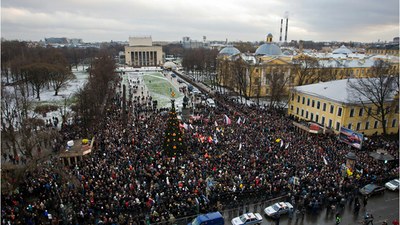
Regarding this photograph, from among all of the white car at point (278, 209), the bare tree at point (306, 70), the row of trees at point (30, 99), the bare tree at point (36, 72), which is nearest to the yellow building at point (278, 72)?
the bare tree at point (306, 70)

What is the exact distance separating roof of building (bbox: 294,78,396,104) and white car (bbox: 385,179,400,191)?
40.3 feet

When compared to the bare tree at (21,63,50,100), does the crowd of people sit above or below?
below

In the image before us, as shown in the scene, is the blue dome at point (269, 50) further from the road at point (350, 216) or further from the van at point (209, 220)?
the van at point (209, 220)

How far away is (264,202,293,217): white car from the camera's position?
16.7m

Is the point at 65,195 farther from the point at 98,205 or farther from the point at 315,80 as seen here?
the point at 315,80

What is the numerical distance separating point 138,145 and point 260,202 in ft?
38.8

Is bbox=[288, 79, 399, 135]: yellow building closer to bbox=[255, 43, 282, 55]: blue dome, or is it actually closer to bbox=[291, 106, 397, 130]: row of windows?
bbox=[291, 106, 397, 130]: row of windows

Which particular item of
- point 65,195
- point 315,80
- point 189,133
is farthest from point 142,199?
point 315,80

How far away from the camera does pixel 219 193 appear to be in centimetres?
1762

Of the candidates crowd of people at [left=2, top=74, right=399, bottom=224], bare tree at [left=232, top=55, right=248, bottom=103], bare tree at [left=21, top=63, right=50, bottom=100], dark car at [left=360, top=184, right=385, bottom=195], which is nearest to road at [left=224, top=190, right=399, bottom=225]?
dark car at [left=360, top=184, right=385, bottom=195]

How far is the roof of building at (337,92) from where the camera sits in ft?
103

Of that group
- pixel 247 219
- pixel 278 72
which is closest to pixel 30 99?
pixel 278 72

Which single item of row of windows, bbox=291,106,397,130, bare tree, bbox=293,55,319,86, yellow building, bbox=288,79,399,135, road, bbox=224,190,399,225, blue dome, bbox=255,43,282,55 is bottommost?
road, bbox=224,190,399,225

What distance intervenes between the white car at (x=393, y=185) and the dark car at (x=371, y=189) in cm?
65
